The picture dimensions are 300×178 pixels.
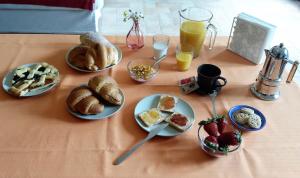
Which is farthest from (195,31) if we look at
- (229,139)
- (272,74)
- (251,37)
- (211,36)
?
(229,139)

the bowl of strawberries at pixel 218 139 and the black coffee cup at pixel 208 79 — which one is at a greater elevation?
the black coffee cup at pixel 208 79

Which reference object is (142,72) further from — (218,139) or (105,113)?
(218,139)

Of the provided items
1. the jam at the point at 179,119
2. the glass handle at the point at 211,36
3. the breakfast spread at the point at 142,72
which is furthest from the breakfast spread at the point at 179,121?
the glass handle at the point at 211,36

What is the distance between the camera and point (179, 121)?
874mm

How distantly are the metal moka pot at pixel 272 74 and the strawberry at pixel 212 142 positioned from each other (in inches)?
13.5

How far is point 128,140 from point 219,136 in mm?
262

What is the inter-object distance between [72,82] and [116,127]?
0.28 m

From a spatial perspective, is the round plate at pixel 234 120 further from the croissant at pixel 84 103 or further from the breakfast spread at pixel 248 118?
the croissant at pixel 84 103

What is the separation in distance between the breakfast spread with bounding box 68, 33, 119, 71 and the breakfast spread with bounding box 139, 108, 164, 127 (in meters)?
0.31

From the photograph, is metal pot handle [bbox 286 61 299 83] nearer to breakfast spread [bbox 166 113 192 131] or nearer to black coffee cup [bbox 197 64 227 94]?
black coffee cup [bbox 197 64 227 94]

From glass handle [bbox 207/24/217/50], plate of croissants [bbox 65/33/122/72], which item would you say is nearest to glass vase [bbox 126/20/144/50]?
plate of croissants [bbox 65/33/122/72]

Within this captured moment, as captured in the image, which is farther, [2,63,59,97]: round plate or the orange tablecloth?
[2,63,59,97]: round plate

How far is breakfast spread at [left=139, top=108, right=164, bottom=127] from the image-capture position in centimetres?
88

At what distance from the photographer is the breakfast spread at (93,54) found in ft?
3.57
